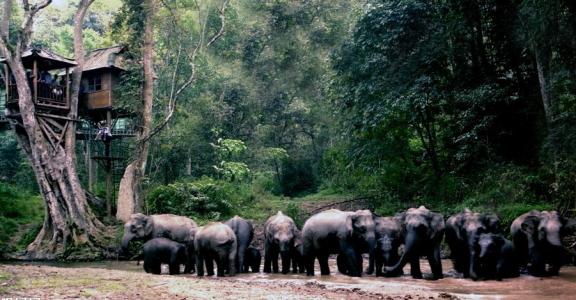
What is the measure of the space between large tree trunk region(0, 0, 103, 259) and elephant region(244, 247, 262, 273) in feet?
28.2

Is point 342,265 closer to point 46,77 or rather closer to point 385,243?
point 385,243

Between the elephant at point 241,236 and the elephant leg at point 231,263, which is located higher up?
the elephant at point 241,236

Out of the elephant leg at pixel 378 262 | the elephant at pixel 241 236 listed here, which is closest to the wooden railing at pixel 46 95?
the elephant at pixel 241 236

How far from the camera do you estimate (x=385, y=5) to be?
80.6ft

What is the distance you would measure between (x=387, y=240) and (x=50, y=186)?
49.3 feet

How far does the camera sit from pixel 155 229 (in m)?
17.1

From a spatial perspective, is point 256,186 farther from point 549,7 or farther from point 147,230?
point 549,7

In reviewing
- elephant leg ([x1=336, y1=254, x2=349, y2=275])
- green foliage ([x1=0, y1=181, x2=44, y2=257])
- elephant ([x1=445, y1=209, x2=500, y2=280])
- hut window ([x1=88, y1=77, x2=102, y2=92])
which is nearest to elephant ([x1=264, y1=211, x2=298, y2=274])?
elephant leg ([x1=336, y1=254, x2=349, y2=275])

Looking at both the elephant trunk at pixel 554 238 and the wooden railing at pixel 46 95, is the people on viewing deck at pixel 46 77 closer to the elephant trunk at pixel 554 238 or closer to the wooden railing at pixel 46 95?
the wooden railing at pixel 46 95

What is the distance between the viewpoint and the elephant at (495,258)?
12.9 m

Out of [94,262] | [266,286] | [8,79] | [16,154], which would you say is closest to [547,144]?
[266,286]

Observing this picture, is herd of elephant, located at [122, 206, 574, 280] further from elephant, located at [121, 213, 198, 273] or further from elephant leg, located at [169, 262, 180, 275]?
elephant, located at [121, 213, 198, 273]

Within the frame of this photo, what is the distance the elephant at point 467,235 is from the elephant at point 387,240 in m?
1.34

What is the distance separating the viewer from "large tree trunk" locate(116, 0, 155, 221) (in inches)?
1044
